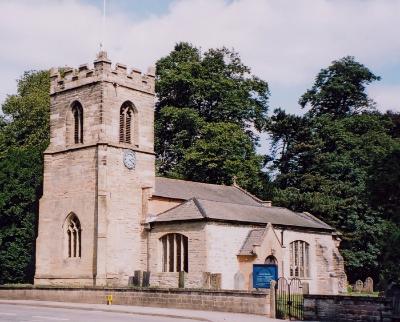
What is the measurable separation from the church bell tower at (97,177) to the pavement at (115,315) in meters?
7.52

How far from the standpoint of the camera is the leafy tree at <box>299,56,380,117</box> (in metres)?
61.9

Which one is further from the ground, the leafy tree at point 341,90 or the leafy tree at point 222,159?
the leafy tree at point 341,90

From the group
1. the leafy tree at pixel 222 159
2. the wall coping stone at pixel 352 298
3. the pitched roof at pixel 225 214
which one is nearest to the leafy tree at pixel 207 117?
the leafy tree at pixel 222 159

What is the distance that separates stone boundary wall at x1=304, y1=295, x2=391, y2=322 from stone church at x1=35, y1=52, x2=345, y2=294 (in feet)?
37.3

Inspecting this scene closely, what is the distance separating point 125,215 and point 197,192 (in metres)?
7.06

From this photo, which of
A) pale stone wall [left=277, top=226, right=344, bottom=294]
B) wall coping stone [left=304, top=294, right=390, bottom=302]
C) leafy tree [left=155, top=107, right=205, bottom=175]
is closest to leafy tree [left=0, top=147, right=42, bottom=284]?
leafy tree [left=155, top=107, right=205, bottom=175]

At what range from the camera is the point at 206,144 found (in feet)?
174

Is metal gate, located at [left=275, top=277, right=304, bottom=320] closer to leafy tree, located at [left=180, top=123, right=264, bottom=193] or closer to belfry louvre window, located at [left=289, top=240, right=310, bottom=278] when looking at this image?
belfry louvre window, located at [left=289, top=240, right=310, bottom=278]

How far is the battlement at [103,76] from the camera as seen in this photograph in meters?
38.2

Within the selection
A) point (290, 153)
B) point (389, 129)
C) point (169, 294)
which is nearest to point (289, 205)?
point (290, 153)

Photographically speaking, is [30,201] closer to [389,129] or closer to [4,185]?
[4,185]

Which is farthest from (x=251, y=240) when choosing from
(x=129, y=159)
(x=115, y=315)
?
(x=115, y=315)

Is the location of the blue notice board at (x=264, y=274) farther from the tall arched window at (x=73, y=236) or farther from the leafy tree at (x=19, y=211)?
the leafy tree at (x=19, y=211)

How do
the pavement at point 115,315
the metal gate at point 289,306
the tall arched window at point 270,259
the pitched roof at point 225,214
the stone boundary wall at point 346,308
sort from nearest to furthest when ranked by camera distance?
the stone boundary wall at point 346,308 → the pavement at point 115,315 → the metal gate at point 289,306 → the pitched roof at point 225,214 → the tall arched window at point 270,259
